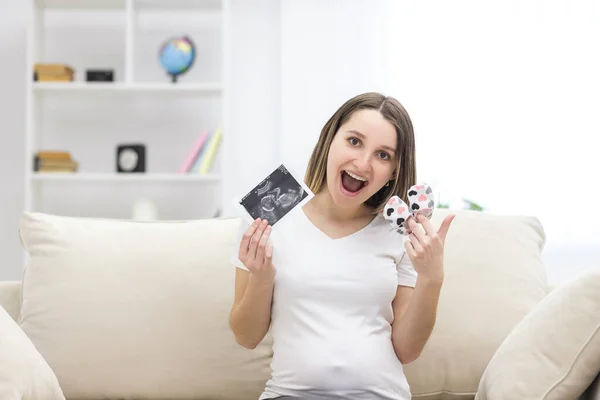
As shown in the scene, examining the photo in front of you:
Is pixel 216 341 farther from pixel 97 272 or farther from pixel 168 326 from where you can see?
pixel 97 272

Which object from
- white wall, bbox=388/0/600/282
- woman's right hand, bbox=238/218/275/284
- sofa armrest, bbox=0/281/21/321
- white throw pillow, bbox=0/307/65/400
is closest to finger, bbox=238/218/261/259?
woman's right hand, bbox=238/218/275/284

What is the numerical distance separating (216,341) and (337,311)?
386 millimetres

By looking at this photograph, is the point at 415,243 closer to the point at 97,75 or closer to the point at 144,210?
the point at 144,210

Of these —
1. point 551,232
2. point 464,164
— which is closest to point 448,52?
point 464,164

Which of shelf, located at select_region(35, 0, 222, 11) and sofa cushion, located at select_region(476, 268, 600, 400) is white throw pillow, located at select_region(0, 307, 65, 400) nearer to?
sofa cushion, located at select_region(476, 268, 600, 400)

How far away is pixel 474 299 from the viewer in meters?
1.90

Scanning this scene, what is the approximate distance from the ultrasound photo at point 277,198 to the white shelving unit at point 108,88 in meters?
2.01

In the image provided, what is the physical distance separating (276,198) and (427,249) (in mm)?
315

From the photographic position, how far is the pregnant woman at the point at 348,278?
5.02 ft

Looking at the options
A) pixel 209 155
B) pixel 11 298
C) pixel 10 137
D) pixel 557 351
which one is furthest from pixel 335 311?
pixel 10 137

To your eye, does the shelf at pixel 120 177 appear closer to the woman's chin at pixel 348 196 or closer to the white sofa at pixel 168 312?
the white sofa at pixel 168 312

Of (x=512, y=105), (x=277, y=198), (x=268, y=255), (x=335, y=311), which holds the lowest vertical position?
(x=335, y=311)

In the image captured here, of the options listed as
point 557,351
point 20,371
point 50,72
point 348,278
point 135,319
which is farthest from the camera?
point 50,72

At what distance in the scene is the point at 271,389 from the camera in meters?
1.59
